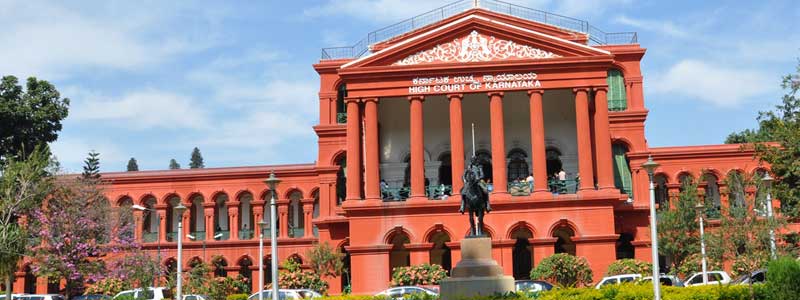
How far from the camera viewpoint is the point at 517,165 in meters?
47.5

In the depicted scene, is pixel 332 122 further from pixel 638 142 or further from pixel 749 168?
pixel 749 168

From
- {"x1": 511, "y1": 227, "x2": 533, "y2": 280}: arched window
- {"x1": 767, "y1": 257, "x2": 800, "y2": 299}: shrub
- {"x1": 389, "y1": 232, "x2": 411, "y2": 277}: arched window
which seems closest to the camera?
{"x1": 767, "y1": 257, "x2": 800, "y2": 299}: shrub

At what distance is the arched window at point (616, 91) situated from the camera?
4950cm

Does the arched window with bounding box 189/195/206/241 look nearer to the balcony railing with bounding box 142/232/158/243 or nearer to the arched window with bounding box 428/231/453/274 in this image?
the balcony railing with bounding box 142/232/158/243

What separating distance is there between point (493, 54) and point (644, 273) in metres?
12.3

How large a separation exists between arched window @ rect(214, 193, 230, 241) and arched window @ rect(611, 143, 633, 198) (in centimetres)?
2263

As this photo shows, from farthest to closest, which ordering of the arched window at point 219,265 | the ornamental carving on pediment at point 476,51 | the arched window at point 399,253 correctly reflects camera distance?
the arched window at point 219,265, the arched window at point 399,253, the ornamental carving on pediment at point 476,51

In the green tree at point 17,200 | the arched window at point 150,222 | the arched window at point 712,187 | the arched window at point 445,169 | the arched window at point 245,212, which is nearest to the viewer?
the green tree at point 17,200

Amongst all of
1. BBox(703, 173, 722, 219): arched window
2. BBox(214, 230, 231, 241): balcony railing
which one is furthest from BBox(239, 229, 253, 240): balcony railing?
BBox(703, 173, 722, 219): arched window

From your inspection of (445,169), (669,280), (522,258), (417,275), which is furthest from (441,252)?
(669,280)

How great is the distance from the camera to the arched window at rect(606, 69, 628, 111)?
49500 mm

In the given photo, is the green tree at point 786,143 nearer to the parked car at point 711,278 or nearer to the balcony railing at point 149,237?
the parked car at point 711,278

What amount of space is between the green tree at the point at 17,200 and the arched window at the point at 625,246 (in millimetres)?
27724

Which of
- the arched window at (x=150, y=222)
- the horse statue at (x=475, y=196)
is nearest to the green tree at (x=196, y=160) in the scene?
the arched window at (x=150, y=222)
